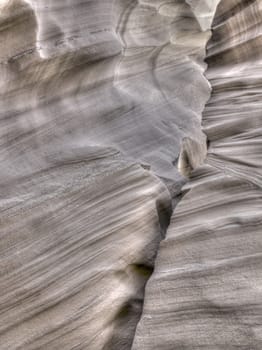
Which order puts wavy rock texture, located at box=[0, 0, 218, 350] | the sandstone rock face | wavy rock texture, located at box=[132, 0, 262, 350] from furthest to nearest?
wavy rock texture, located at box=[0, 0, 218, 350]
the sandstone rock face
wavy rock texture, located at box=[132, 0, 262, 350]

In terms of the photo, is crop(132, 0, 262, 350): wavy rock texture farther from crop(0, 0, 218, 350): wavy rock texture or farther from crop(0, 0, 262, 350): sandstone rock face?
crop(0, 0, 218, 350): wavy rock texture

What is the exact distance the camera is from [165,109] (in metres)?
5.59

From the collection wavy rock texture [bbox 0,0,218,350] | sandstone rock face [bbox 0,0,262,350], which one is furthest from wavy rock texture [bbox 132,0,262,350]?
wavy rock texture [bbox 0,0,218,350]

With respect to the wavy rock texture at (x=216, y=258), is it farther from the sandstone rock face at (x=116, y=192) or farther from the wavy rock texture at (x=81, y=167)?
the wavy rock texture at (x=81, y=167)

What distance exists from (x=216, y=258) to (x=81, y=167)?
1454 millimetres

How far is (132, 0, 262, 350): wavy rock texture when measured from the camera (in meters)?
2.83

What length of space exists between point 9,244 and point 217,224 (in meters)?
1.52

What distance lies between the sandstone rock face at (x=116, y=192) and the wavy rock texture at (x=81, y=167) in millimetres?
11

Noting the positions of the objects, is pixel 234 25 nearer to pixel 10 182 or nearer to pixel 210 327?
pixel 10 182

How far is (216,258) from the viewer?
317 cm

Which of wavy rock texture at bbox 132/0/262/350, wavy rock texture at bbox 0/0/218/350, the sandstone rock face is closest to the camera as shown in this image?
wavy rock texture at bbox 132/0/262/350

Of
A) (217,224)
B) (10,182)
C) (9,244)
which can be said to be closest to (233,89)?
(217,224)

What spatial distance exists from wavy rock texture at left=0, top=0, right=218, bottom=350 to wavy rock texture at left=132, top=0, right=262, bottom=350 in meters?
0.31

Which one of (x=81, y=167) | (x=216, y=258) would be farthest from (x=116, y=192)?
(x=216, y=258)
